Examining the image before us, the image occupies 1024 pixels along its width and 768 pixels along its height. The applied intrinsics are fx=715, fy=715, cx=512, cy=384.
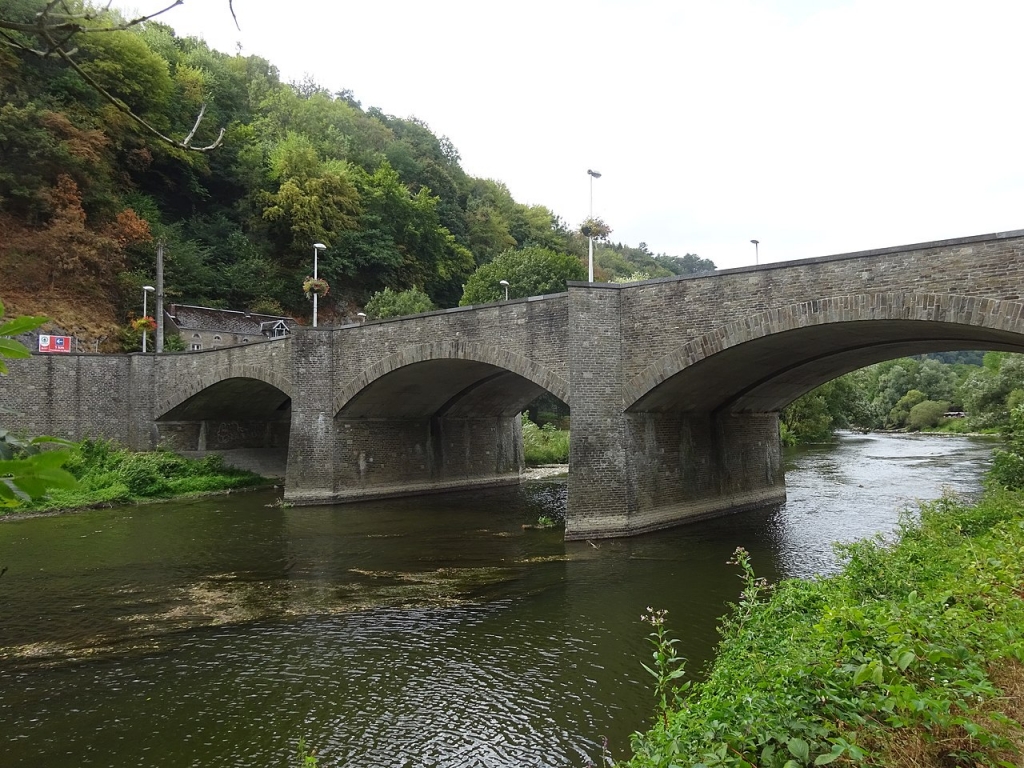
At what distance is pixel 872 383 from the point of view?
72.4m

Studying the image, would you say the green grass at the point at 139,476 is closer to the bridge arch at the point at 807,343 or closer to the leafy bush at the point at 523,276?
the bridge arch at the point at 807,343

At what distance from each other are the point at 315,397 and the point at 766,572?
15.0 metres

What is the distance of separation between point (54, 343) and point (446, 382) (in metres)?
18.7

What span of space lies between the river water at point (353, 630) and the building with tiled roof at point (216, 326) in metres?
18.9

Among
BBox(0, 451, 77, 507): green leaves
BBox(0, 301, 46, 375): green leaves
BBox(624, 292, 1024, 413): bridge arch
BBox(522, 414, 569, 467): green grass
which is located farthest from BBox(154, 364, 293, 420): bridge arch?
BBox(0, 451, 77, 507): green leaves

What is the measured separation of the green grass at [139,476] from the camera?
23297 millimetres

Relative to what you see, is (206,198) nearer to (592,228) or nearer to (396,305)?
(396,305)

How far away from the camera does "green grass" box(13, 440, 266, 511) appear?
23.3 metres

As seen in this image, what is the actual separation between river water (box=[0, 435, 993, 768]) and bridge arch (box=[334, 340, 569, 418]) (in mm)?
3910

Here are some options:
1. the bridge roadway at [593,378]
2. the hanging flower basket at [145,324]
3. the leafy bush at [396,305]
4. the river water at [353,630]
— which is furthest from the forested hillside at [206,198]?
the river water at [353,630]

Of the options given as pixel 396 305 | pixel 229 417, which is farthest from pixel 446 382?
pixel 396 305

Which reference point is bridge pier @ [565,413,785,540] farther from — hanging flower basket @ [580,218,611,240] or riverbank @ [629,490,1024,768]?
riverbank @ [629,490,1024,768]

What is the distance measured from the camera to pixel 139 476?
81.3 feet

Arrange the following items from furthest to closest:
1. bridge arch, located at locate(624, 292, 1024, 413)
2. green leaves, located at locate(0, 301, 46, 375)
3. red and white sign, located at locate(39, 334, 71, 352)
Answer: red and white sign, located at locate(39, 334, 71, 352) → bridge arch, located at locate(624, 292, 1024, 413) → green leaves, located at locate(0, 301, 46, 375)
